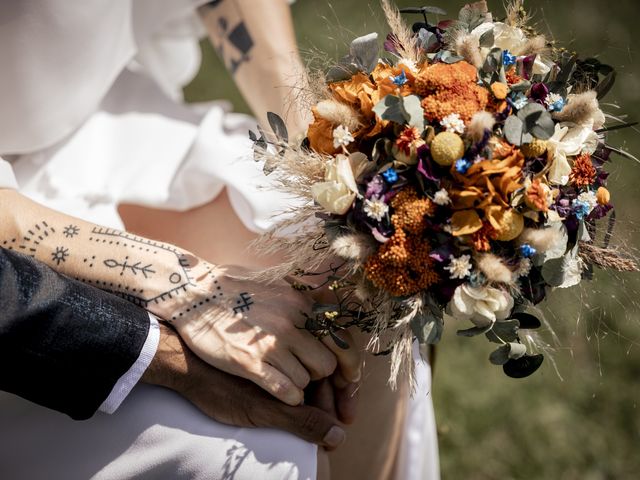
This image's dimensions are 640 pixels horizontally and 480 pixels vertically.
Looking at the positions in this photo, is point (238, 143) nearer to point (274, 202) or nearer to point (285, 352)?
point (274, 202)

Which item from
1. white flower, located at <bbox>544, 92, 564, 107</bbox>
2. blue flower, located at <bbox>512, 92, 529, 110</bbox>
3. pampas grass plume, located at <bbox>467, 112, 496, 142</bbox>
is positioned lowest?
white flower, located at <bbox>544, 92, 564, 107</bbox>

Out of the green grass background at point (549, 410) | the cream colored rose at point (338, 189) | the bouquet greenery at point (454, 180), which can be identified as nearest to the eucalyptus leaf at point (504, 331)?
the bouquet greenery at point (454, 180)

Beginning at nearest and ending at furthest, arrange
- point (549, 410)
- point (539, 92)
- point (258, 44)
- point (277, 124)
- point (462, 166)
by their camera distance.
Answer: point (462, 166) < point (539, 92) < point (277, 124) < point (258, 44) < point (549, 410)

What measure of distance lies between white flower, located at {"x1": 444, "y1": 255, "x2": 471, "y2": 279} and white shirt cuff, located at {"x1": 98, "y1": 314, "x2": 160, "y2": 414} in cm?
57

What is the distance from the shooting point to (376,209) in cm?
100

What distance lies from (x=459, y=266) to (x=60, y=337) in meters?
0.69

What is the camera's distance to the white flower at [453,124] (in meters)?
0.99

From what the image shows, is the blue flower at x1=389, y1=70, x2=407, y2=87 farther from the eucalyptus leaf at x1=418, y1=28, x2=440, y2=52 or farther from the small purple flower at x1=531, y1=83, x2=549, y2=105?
the small purple flower at x1=531, y1=83, x2=549, y2=105

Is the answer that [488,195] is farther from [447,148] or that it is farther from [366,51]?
[366,51]

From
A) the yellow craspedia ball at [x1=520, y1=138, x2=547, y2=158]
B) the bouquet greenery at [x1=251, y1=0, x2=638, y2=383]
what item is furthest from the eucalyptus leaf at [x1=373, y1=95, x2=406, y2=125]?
the yellow craspedia ball at [x1=520, y1=138, x2=547, y2=158]

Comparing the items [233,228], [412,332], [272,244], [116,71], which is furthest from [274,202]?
[116,71]

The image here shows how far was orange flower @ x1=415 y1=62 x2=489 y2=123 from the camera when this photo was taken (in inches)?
39.6

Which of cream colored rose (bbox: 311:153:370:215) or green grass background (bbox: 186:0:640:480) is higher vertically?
cream colored rose (bbox: 311:153:370:215)

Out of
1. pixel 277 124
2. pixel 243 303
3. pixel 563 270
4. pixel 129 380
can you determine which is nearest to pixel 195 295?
pixel 243 303
